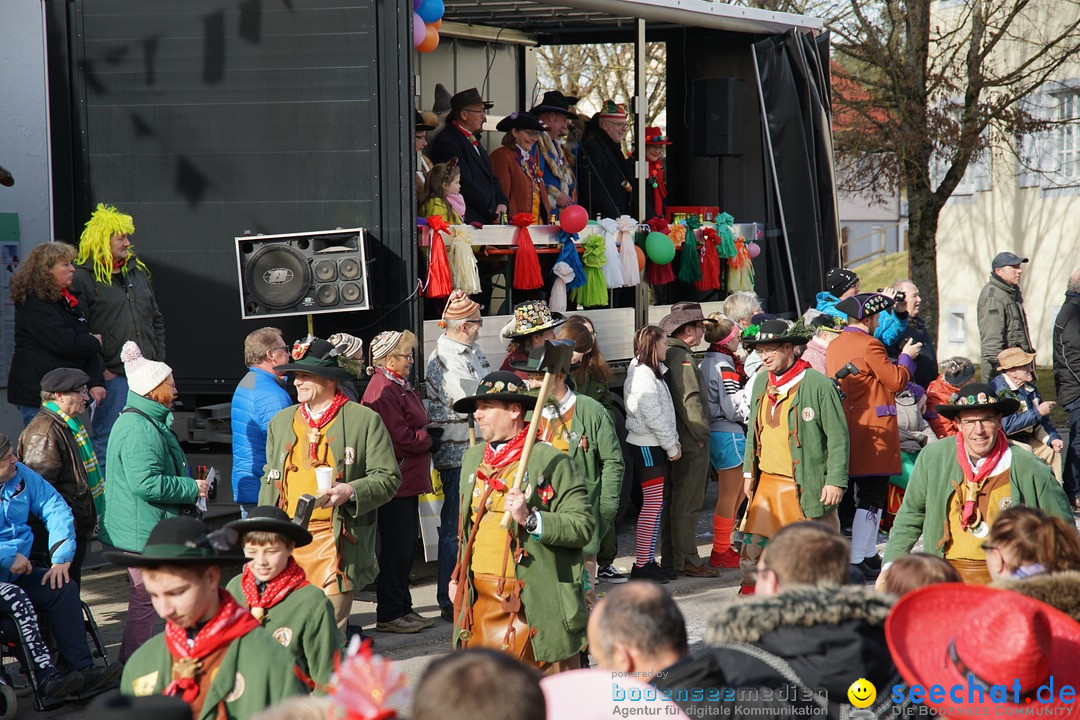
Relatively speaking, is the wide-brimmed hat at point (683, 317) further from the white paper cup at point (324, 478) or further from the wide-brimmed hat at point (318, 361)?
the white paper cup at point (324, 478)

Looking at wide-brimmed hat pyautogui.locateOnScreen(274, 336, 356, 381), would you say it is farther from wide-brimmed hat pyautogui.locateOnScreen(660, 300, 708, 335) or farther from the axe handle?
wide-brimmed hat pyautogui.locateOnScreen(660, 300, 708, 335)

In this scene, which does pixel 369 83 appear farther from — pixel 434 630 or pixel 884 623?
pixel 884 623

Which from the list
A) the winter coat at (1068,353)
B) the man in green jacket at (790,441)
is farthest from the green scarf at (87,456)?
the winter coat at (1068,353)

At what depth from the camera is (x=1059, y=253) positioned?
20703 mm

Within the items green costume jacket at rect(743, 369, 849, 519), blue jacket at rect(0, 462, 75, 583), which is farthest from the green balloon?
blue jacket at rect(0, 462, 75, 583)

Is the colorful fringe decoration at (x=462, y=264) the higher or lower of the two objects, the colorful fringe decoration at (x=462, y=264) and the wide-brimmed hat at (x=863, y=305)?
the higher

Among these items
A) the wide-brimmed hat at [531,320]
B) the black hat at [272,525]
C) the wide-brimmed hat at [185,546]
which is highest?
the wide-brimmed hat at [531,320]

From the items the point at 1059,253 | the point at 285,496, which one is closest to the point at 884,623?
the point at 285,496

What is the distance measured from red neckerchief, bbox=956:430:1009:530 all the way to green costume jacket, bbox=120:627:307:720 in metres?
3.17

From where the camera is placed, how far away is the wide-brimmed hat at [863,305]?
811 centimetres

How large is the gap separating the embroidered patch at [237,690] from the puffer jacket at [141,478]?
2.88m

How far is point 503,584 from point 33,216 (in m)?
6.09

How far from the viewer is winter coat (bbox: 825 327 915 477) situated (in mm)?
7988

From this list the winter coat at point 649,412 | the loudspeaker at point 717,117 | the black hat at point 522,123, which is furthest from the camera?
the loudspeaker at point 717,117
